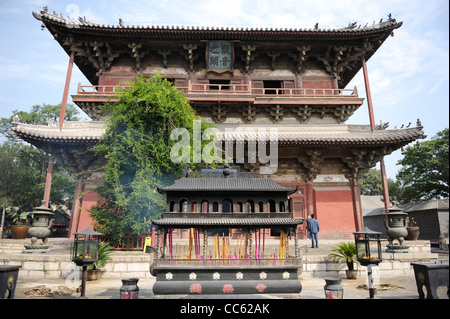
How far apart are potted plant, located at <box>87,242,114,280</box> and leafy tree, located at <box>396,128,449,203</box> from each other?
2592 centimetres

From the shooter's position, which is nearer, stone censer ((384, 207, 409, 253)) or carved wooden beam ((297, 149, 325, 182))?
stone censer ((384, 207, 409, 253))

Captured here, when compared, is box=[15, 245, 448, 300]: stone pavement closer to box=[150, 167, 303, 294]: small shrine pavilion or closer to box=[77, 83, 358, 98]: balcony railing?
box=[150, 167, 303, 294]: small shrine pavilion

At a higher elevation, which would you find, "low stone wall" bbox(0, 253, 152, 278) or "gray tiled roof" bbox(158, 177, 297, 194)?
"gray tiled roof" bbox(158, 177, 297, 194)

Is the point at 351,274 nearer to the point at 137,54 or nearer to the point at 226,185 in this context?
the point at 226,185

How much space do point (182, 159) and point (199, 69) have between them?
8.36 meters

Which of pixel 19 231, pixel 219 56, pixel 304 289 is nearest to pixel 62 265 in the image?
pixel 19 231

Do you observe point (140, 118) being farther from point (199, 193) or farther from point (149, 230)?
point (199, 193)

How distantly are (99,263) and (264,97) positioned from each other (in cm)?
1128

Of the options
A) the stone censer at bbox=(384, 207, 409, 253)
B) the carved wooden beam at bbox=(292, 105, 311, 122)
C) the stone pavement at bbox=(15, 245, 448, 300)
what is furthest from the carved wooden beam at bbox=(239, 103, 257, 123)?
the stone pavement at bbox=(15, 245, 448, 300)

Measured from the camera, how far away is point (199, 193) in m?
6.46

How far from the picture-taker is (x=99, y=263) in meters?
8.21

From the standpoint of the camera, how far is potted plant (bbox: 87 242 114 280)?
321 inches

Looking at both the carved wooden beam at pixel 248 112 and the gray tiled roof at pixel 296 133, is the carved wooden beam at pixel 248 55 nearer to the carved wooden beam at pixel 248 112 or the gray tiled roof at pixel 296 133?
the carved wooden beam at pixel 248 112

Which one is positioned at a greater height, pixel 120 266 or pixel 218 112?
→ pixel 218 112
